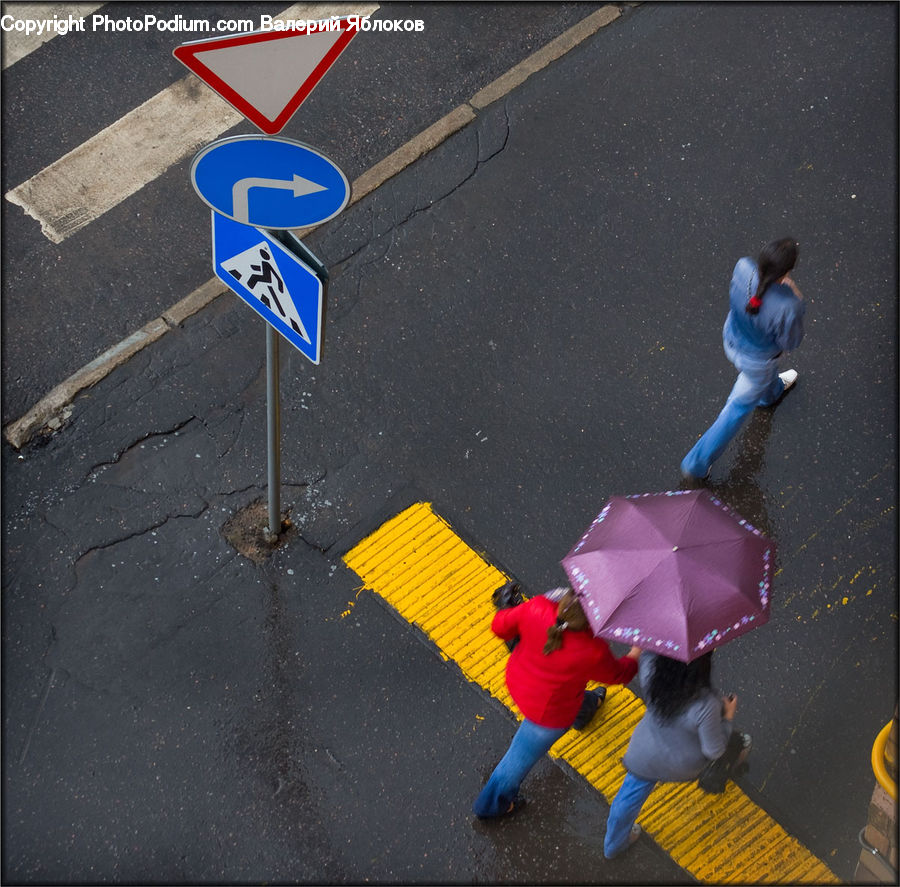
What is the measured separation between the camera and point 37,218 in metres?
7.25

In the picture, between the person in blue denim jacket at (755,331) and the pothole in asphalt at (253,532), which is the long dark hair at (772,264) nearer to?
the person in blue denim jacket at (755,331)

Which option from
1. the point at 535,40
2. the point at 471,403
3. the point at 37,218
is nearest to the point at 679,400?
the point at 471,403

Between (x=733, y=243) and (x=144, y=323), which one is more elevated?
(x=144, y=323)

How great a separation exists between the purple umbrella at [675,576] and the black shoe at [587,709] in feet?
3.91

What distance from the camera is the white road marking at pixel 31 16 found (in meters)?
7.98

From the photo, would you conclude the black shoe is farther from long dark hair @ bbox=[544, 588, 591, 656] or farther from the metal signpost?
the metal signpost

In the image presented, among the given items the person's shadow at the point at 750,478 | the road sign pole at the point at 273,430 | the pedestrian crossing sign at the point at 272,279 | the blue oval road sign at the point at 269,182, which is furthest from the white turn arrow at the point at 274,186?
the person's shadow at the point at 750,478

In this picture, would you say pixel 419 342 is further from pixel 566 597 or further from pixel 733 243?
pixel 566 597

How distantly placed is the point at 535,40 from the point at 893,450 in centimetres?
402

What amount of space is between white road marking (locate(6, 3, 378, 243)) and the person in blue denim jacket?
13.2 feet

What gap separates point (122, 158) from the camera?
24.7ft

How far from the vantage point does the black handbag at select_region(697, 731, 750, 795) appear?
17.5 ft

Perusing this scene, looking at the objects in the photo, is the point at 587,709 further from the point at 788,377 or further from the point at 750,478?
the point at 788,377

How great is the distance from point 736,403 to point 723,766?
193cm
